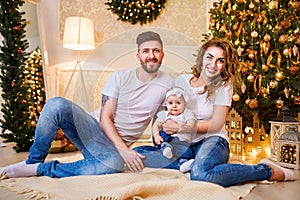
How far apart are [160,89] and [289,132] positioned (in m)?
0.88

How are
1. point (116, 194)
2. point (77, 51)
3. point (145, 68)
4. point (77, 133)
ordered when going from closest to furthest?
1. point (116, 194)
2. point (145, 68)
3. point (77, 133)
4. point (77, 51)

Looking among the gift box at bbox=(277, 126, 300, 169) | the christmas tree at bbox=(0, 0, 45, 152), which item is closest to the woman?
the gift box at bbox=(277, 126, 300, 169)

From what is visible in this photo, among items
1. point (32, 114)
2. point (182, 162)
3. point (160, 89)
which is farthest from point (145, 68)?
point (32, 114)

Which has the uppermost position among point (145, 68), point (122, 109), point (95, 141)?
point (145, 68)

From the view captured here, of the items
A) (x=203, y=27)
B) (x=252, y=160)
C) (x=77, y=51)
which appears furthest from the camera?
(x=203, y=27)

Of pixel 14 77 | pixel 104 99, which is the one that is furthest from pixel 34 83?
pixel 104 99

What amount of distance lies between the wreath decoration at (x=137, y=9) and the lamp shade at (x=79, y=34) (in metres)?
0.35

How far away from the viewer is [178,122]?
113cm

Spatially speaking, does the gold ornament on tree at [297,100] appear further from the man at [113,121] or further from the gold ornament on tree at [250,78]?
the man at [113,121]

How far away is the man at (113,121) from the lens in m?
1.12

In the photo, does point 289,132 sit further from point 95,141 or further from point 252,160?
point 95,141

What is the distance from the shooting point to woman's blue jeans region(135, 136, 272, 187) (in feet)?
3.88

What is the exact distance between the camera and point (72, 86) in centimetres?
136

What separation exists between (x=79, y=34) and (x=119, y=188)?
93cm
